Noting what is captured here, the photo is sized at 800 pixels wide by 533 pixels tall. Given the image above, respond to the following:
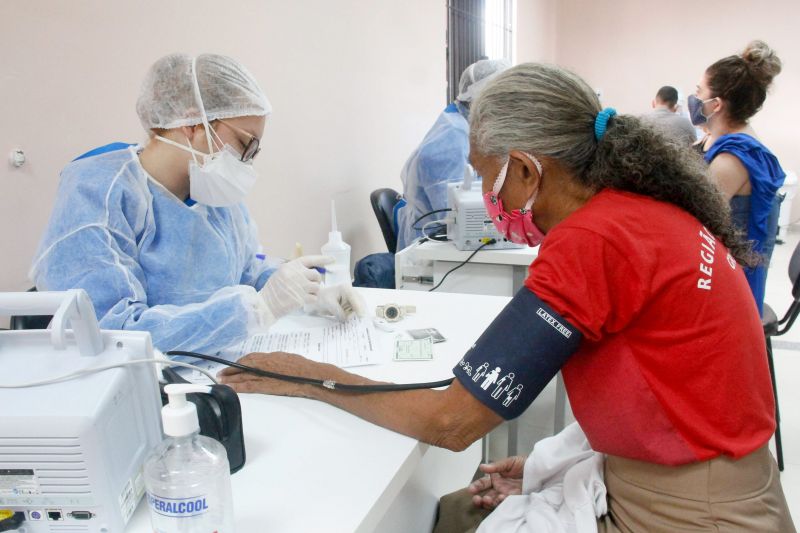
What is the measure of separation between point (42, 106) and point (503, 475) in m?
1.52

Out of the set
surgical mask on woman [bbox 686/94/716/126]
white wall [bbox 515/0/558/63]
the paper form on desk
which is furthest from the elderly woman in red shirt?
white wall [bbox 515/0/558/63]

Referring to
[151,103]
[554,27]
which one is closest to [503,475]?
[151,103]

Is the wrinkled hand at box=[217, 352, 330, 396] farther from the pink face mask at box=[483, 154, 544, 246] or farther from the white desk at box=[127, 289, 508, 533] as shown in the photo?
the pink face mask at box=[483, 154, 544, 246]

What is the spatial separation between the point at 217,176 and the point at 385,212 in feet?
5.76

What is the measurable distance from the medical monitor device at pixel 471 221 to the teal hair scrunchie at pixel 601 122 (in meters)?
1.14

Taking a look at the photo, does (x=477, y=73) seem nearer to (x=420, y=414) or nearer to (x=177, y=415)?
(x=420, y=414)

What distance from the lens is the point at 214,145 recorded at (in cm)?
125

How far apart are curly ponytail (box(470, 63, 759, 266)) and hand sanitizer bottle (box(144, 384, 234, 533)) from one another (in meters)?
0.62


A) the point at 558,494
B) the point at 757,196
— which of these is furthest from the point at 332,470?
the point at 757,196

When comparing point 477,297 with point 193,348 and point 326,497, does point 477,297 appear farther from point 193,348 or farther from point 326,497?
point 326,497

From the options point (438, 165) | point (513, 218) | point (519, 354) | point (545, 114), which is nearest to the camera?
point (519, 354)

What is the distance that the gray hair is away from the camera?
33.9 inches

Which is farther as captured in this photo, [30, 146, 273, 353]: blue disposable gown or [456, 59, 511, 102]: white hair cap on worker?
[456, 59, 511, 102]: white hair cap on worker

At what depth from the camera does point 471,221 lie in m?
2.05
